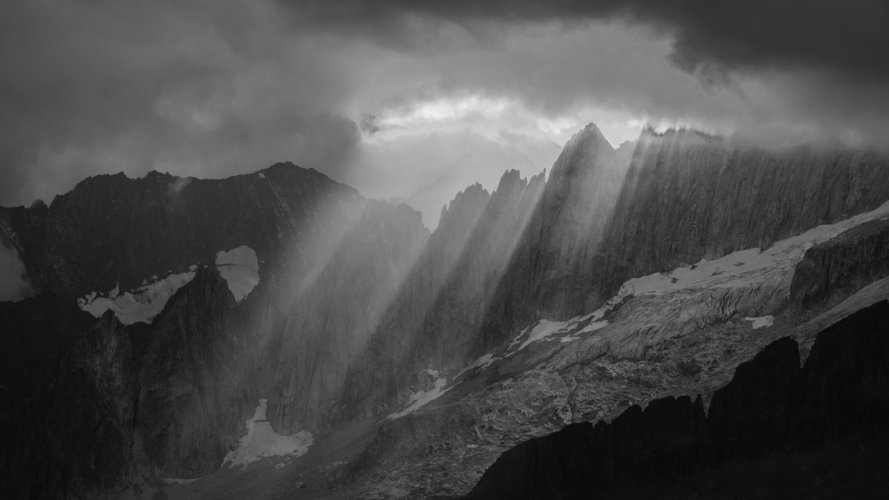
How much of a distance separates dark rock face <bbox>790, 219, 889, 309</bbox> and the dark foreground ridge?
196ft

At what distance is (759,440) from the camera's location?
123 metres

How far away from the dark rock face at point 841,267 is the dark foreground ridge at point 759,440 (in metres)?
59.6

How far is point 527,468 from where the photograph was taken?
146500 millimetres

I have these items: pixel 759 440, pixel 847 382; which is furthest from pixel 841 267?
pixel 847 382

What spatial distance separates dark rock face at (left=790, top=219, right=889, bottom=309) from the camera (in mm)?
182250

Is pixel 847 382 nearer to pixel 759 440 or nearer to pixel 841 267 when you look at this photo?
pixel 759 440

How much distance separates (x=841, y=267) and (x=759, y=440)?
73.3 m

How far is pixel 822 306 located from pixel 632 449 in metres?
64.5

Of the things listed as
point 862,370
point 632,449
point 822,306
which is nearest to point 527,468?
point 632,449

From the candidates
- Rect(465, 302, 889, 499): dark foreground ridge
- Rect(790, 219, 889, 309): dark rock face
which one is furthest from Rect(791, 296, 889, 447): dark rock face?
Rect(790, 219, 889, 309): dark rock face

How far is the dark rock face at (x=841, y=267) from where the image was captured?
182 m

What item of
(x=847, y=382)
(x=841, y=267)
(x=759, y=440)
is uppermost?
(x=841, y=267)

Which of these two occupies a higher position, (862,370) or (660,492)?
(862,370)

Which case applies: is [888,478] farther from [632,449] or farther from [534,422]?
[534,422]
